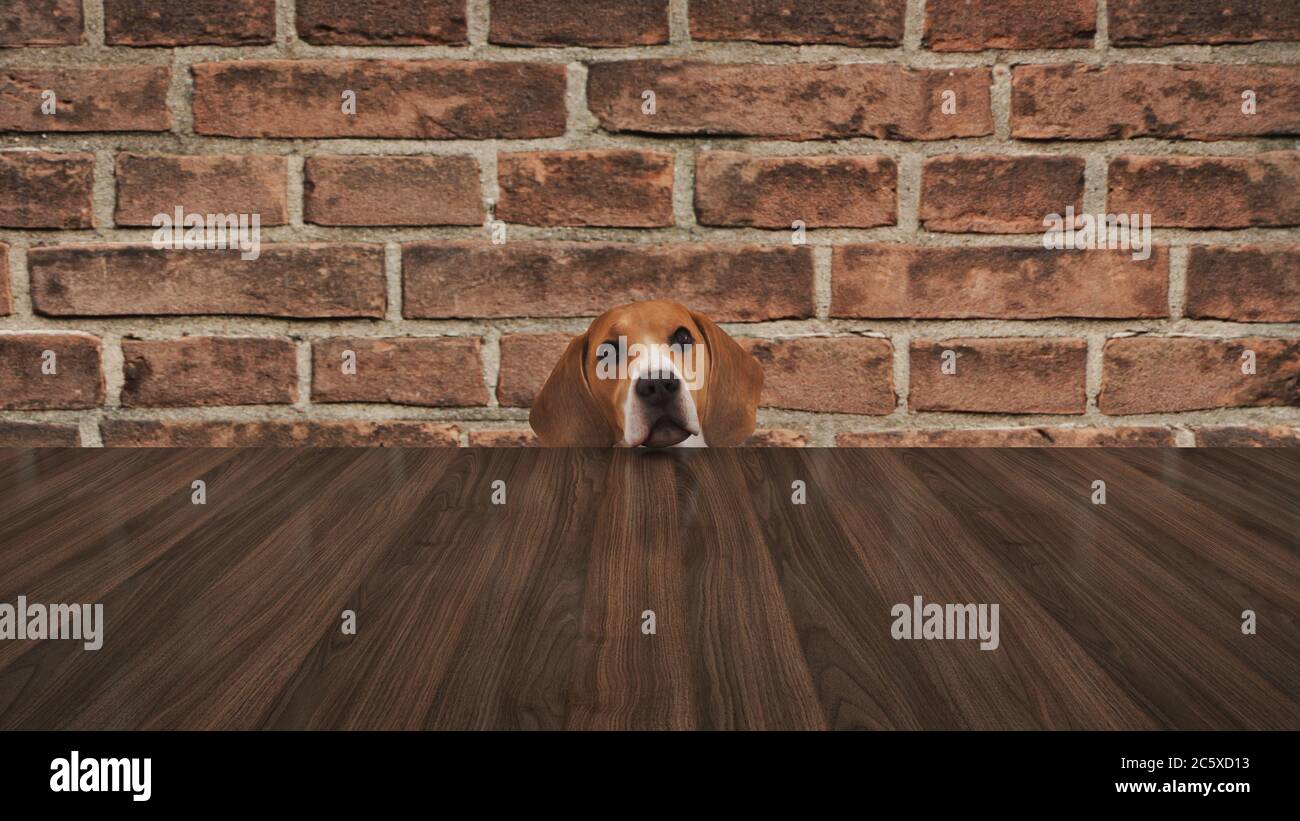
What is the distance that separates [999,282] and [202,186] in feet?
3.12

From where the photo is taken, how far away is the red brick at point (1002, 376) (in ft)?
3.66

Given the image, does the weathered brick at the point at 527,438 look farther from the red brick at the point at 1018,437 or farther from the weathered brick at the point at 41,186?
the weathered brick at the point at 41,186

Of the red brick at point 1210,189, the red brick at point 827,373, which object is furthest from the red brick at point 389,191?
the red brick at point 1210,189

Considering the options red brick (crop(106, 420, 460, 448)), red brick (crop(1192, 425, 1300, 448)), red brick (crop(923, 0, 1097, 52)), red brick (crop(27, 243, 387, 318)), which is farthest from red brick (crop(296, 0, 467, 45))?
red brick (crop(1192, 425, 1300, 448))

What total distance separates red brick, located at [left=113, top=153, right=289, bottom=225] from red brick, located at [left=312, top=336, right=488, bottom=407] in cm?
18

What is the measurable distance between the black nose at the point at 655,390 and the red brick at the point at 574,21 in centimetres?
43

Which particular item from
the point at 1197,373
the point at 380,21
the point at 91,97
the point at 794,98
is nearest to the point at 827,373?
the point at 794,98

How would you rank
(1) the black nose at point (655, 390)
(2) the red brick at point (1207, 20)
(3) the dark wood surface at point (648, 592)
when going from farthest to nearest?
(2) the red brick at point (1207, 20) < (1) the black nose at point (655, 390) < (3) the dark wood surface at point (648, 592)

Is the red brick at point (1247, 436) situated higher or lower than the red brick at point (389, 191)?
lower

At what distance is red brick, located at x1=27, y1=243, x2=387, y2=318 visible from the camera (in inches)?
43.3

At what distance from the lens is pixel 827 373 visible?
3.69 ft

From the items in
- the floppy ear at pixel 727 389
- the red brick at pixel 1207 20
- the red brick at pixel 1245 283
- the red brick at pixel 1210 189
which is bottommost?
the floppy ear at pixel 727 389

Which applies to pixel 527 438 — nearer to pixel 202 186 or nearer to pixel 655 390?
pixel 655 390
